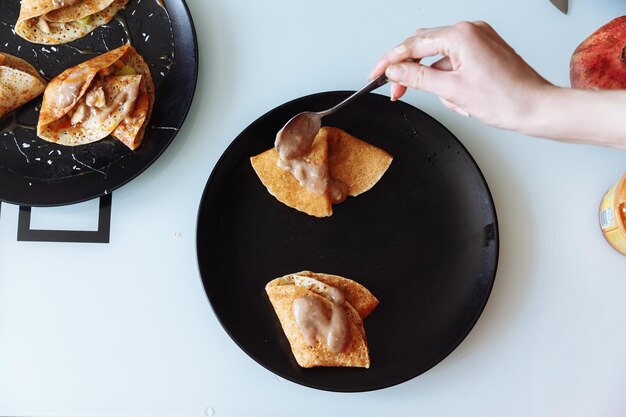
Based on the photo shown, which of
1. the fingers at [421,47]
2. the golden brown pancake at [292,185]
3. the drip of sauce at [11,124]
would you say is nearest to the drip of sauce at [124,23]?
the drip of sauce at [11,124]

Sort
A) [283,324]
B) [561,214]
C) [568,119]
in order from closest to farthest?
[568,119] → [283,324] → [561,214]

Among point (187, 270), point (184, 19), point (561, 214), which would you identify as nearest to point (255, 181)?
point (187, 270)

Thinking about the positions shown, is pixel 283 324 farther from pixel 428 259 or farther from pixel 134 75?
pixel 134 75

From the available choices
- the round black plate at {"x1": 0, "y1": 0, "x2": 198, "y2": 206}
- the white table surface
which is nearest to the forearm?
the white table surface

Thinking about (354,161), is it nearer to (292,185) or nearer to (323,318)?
(292,185)

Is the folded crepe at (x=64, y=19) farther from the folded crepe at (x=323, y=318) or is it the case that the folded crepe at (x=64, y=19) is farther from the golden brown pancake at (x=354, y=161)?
the folded crepe at (x=323, y=318)

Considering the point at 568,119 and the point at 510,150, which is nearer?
the point at 568,119
